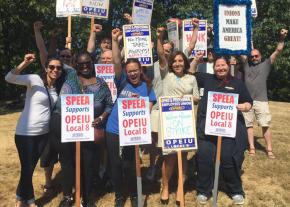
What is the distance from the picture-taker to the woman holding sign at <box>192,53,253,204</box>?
6.27 meters

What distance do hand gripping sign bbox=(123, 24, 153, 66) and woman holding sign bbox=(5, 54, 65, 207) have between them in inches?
69.6

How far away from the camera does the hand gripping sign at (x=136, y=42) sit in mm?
7152

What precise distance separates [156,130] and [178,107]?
89cm

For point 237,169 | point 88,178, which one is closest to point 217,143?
point 237,169

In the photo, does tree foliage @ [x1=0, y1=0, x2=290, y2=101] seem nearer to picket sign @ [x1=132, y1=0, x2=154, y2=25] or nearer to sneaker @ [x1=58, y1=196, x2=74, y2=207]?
picket sign @ [x1=132, y1=0, x2=154, y2=25]

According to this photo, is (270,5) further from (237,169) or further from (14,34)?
(237,169)

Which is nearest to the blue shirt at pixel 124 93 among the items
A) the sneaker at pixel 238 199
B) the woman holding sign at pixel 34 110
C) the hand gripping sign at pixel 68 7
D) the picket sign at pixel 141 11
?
the woman holding sign at pixel 34 110

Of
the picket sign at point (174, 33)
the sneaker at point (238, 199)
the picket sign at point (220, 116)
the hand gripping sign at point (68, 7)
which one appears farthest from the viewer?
the hand gripping sign at point (68, 7)

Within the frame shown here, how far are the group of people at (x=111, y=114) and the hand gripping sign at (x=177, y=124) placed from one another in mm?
286

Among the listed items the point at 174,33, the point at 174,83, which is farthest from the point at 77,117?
the point at 174,33

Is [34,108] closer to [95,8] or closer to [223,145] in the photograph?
[223,145]

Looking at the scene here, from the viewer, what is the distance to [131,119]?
5637 mm

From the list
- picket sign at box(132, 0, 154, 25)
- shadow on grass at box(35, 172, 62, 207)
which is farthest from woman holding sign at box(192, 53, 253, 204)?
picket sign at box(132, 0, 154, 25)

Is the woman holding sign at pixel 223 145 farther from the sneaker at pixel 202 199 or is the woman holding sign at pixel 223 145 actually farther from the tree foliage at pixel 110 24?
the tree foliage at pixel 110 24
